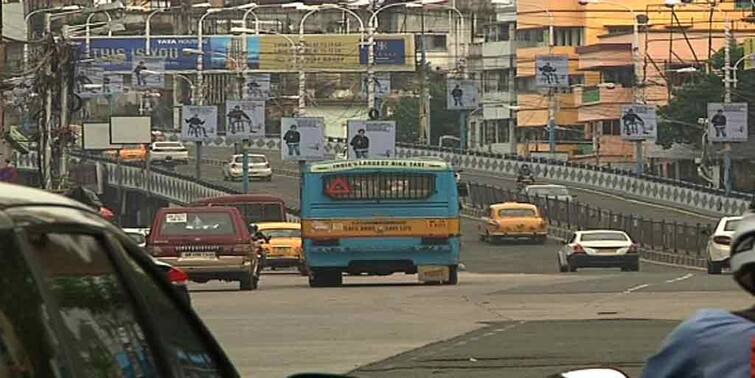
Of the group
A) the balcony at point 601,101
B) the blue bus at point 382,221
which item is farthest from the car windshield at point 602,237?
the balcony at point 601,101

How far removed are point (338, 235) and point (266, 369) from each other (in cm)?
1884

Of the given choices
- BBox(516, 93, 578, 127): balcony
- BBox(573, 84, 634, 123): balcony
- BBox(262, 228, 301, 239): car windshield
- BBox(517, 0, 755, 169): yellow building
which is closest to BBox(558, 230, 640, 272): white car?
BBox(262, 228, 301, 239): car windshield

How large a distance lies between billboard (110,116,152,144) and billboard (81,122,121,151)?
0.27m

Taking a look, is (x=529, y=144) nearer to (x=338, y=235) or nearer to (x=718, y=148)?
(x=718, y=148)

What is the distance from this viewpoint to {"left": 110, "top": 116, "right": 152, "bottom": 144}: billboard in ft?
254

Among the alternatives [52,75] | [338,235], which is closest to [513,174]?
[52,75]

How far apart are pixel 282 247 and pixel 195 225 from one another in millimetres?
17002

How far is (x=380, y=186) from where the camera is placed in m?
37.0

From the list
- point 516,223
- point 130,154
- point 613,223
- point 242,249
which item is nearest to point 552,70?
point 613,223

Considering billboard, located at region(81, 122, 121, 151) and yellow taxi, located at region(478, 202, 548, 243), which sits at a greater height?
billboard, located at region(81, 122, 121, 151)

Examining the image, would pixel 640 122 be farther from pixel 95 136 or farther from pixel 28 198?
pixel 28 198

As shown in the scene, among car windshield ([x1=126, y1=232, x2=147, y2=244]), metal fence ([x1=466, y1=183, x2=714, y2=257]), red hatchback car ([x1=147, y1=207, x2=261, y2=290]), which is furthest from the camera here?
metal fence ([x1=466, y1=183, x2=714, y2=257])

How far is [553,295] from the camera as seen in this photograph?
3055 cm

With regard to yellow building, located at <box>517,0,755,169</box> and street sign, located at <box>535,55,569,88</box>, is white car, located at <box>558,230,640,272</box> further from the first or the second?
yellow building, located at <box>517,0,755,169</box>
